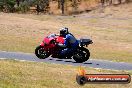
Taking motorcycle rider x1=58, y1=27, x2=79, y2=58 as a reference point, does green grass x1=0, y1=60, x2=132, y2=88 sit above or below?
below

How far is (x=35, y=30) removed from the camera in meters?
57.1

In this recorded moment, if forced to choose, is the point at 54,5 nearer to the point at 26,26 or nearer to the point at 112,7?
the point at 112,7

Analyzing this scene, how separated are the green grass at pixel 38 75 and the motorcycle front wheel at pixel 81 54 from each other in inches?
55.3

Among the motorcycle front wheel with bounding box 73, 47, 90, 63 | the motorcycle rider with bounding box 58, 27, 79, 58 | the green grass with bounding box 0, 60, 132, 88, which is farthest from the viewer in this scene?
the motorcycle rider with bounding box 58, 27, 79, 58

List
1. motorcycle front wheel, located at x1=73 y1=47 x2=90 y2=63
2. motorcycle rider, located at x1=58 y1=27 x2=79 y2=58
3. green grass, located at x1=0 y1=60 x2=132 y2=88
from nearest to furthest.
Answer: green grass, located at x1=0 y1=60 x2=132 y2=88
motorcycle front wheel, located at x1=73 y1=47 x2=90 y2=63
motorcycle rider, located at x1=58 y1=27 x2=79 y2=58

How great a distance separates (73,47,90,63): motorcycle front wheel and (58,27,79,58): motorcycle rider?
8.8 inches

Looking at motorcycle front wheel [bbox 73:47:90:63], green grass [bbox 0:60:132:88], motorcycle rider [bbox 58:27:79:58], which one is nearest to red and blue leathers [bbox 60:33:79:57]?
motorcycle rider [bbox 58:27:79:58]

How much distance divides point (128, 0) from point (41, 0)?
27.0 m

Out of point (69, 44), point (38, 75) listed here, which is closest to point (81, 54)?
point (69, 44)

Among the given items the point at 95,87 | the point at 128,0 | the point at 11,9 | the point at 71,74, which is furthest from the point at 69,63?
the point at 128,0

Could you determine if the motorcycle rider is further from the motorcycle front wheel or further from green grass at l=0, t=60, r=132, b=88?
green grass at l=0, t=60, r=132, b=88

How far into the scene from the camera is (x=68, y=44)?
17453mm

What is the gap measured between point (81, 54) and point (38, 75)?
107 inches

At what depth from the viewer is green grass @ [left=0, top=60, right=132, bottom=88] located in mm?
16728
